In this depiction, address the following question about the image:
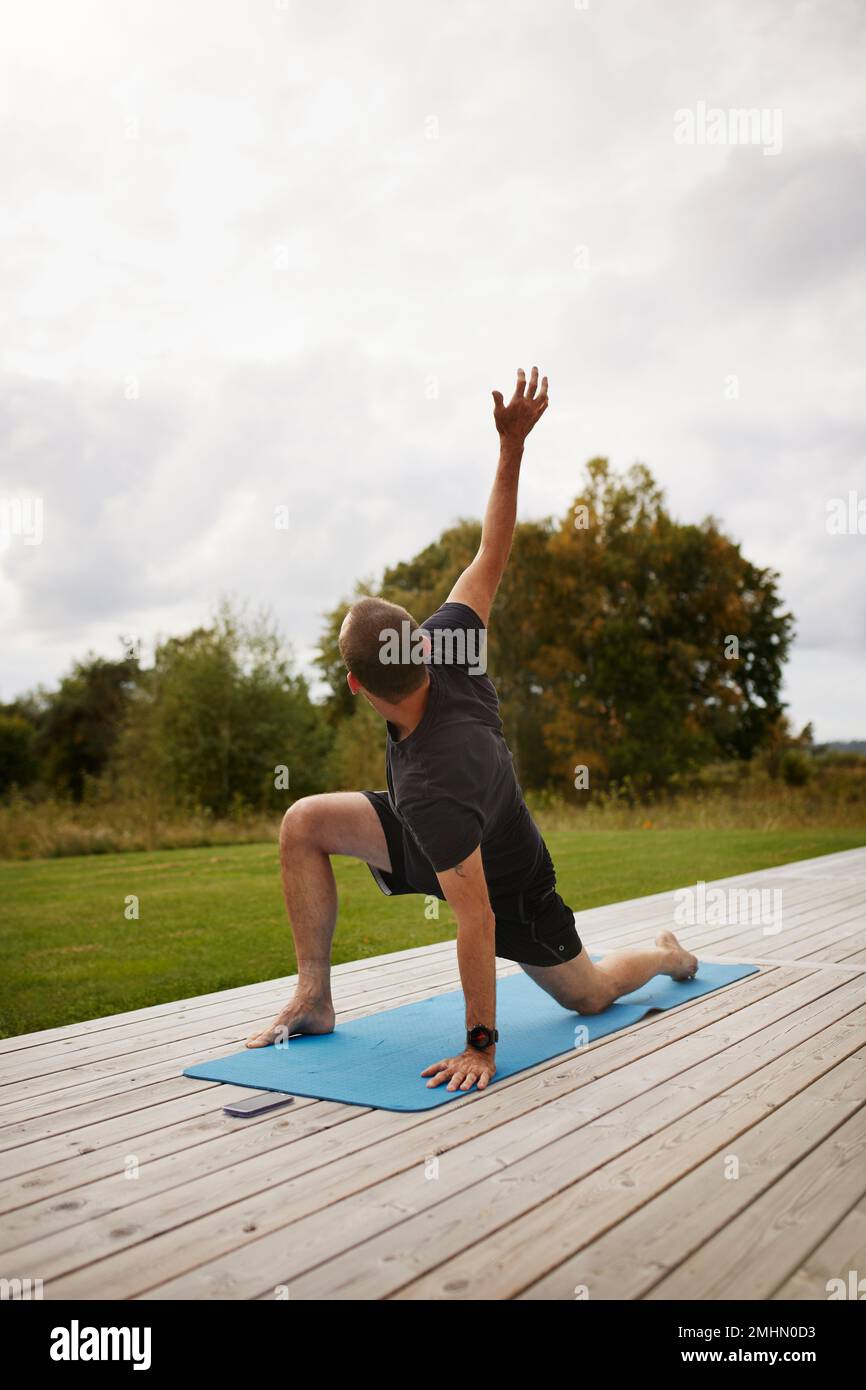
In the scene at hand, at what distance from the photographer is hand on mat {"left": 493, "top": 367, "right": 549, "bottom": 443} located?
2809mm

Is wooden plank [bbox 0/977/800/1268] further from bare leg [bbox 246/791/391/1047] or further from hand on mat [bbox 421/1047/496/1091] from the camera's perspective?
bare leg [bbox 246/791/391/1047]

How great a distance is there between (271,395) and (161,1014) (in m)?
13.1

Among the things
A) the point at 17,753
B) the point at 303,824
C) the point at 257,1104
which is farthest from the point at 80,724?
the point at 257,1104

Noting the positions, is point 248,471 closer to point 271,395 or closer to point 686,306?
point 271,395

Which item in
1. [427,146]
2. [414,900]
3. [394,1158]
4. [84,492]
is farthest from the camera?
[84,492]

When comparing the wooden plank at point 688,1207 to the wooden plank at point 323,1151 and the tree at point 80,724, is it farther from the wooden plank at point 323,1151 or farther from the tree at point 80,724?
the tree at point 80,724

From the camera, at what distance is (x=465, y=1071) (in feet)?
8.12

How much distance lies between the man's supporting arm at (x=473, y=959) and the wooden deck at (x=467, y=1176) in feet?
0.29

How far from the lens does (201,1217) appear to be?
1726 millimetres

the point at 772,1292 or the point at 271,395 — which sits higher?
the point at 271,395

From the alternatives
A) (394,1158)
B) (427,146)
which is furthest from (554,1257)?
(427,146)

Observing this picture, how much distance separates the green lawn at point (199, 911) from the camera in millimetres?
4137

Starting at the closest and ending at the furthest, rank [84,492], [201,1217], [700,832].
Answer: [201,1217], [700,832], [84,492]

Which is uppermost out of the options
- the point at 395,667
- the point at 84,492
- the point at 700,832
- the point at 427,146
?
the point at 427,146
